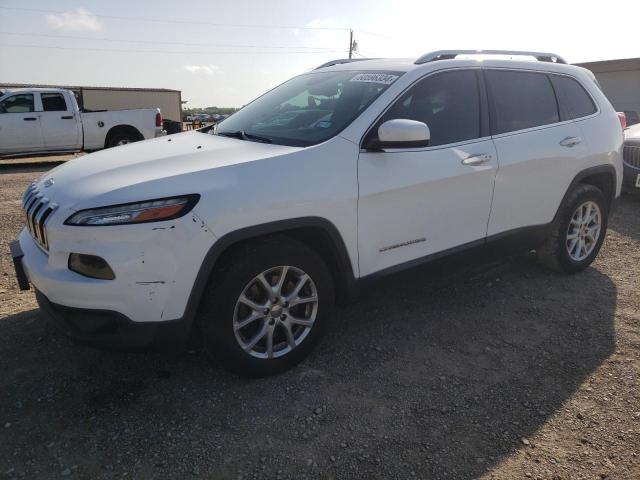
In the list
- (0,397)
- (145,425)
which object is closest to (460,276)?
(145,425)

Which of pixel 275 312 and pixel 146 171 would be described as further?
pixel 275 312

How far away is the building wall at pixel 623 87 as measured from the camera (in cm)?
1838

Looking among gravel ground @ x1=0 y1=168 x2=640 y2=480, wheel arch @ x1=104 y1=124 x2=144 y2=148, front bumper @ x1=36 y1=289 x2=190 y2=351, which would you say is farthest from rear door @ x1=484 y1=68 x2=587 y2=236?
wheel arch @ x1=104 y1=124 x2=144 y2=148

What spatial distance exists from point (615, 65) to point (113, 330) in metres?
21.8

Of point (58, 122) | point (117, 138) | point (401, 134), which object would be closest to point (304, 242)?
point (401, 134)

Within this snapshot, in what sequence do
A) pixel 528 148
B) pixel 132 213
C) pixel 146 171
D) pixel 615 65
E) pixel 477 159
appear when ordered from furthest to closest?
pixel 615 65 → pixel 528 148 → pixel 477 159 → pixel 146 171 → pixel 132 213

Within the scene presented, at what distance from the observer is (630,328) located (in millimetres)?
3480

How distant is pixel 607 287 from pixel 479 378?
2043 millimetres

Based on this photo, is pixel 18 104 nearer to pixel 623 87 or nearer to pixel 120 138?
pixel 120 138

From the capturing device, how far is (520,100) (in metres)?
3.76

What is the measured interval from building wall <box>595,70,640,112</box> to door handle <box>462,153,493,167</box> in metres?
18.0

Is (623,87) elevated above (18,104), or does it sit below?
above

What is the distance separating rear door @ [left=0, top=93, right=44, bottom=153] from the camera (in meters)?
11.3

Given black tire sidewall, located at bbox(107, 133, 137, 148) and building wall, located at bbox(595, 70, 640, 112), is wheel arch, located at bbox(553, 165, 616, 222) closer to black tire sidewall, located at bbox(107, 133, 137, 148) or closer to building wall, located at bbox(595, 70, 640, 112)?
black tire sidewall, located at bbox(107, 133, 137, 148)
